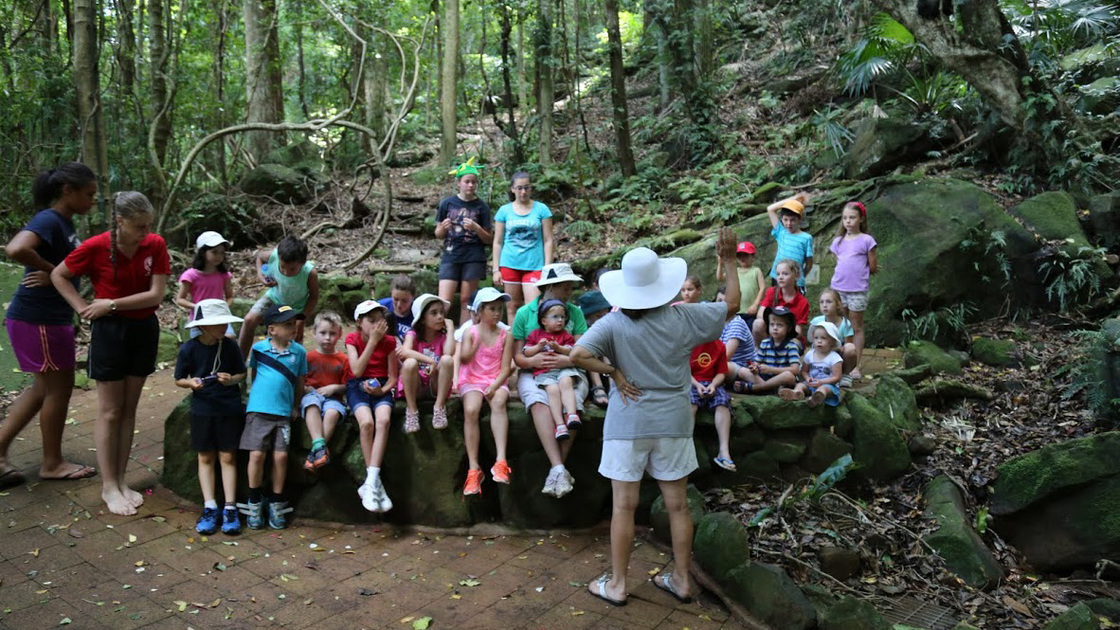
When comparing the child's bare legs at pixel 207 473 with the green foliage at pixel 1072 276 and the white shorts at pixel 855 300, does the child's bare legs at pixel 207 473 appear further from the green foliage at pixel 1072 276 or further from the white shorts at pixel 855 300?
the green foliage at pixel 1072 276

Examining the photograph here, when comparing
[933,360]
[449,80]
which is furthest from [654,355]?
[449,80]

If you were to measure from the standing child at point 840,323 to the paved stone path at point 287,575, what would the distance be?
2167mm

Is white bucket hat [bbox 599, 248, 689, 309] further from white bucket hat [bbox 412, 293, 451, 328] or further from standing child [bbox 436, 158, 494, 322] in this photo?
standing child [bbox 436, 158, 494, 322]

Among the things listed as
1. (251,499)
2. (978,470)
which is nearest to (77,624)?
(251,499)

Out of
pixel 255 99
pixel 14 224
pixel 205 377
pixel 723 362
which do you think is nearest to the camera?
pixel 205 377

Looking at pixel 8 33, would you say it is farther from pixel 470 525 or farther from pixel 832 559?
pixel 832 559

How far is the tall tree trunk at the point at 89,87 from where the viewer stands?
6840mm

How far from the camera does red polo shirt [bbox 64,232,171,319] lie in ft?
14.6

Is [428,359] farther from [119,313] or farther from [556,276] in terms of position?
[119,313]

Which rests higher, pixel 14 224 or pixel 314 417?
pixel 14 224

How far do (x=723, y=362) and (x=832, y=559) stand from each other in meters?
1.35

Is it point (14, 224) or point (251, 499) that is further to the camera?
point (14, 224)

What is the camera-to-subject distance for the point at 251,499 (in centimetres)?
460

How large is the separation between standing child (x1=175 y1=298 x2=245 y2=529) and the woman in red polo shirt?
30 cm
